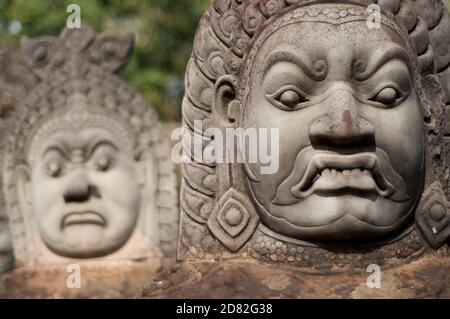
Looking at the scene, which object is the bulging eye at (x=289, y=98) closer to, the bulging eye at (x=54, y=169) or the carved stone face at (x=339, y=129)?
the carved stone face at (x=339, y=129)

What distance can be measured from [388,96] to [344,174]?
16.2 inches

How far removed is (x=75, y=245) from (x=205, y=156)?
2.93 meters

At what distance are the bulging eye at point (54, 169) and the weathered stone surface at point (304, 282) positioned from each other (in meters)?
2.98

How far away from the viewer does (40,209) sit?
707 centimetres

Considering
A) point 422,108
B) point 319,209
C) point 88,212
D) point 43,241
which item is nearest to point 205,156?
point 319,209

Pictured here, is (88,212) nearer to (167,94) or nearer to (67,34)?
(67,34)

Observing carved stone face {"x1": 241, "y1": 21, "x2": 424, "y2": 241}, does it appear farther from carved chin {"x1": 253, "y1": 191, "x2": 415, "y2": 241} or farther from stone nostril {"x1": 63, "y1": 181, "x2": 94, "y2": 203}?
stone nostril {"x1": 63, "y1": 181, "x2": 94, "y2": 203}

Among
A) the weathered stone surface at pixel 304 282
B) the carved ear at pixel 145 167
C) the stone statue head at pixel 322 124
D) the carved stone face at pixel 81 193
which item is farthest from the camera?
the carved ear at pixel 145 167

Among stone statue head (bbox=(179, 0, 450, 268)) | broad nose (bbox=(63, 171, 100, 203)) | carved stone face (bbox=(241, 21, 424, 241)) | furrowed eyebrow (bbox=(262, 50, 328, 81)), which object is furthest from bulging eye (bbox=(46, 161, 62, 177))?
furrowed eyebrow (bbox=(262, 50, 328, 81))

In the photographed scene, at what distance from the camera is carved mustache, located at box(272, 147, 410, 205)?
3.96m

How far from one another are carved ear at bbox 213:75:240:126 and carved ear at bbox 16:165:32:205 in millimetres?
3378

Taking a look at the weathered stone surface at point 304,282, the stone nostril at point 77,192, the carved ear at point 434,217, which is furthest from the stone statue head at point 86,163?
the carved ear at point 434,217

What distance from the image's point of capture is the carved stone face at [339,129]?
3.96m

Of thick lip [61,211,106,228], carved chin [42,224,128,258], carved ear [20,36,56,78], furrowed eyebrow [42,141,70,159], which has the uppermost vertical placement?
carved ear [20,36,56,78]
